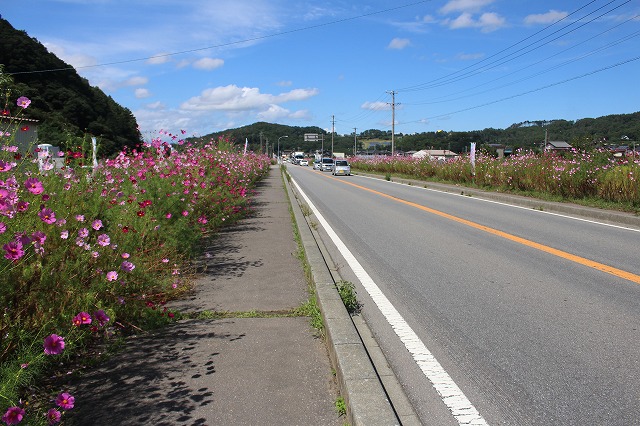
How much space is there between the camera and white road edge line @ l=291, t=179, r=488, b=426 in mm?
2996

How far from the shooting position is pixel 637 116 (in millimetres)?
35594

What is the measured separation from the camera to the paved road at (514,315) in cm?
314

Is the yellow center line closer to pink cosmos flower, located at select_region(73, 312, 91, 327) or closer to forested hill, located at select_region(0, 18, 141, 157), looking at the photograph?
pink cosmos flower, located at select_region(73, 312, 91, 327)

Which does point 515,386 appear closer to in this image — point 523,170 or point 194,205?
point 194,205

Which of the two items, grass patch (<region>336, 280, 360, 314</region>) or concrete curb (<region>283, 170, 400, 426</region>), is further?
grass patch (<region>336, 280, 360, 314</region>)

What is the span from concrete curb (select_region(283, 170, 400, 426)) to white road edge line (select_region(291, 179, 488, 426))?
1.62 feet

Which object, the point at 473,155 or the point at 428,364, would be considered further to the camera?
the point at 473,155

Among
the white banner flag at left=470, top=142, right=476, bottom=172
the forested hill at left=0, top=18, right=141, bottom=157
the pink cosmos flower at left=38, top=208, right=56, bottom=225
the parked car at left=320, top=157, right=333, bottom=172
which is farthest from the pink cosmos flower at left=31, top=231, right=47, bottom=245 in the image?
the parked car at left=320, top=157, right=333, bottom=172

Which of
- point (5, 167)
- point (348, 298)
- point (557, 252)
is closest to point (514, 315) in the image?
point (348, 298)

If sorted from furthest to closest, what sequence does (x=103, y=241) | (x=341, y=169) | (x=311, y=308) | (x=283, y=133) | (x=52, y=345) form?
(x=283, y=133) → (x=341, y=169) → (x=311, y=308) → (x=103, y=241) → (x=52, y=345)

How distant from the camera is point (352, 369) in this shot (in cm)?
316

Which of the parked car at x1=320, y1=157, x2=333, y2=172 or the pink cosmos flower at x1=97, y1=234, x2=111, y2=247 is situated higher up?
the parked car at x1=320, y1=157, x2=333, y2=172

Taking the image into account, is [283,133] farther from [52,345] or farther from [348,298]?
[52,345]

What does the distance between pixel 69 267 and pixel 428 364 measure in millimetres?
2707
